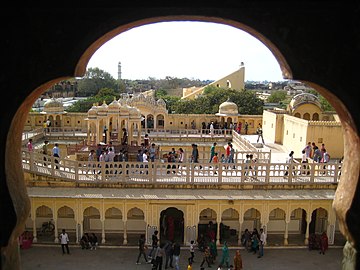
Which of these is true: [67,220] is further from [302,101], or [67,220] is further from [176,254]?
[302,101]

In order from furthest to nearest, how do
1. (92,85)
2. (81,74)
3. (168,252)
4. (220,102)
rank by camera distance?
(92,85), (220,102), (168,252), (81,74)

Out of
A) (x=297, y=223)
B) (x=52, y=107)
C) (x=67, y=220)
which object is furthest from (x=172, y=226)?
(x=52, y=107)

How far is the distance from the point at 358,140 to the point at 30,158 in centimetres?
1373

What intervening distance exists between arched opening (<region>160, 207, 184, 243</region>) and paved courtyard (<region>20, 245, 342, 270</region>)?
82 cm

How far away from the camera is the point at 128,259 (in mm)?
13547

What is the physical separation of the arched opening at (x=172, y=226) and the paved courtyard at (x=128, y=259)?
820 mm

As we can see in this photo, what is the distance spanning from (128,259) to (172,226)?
213 centimetres

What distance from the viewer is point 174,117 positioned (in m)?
31.0

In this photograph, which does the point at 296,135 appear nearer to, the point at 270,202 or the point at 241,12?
the point at 270,202

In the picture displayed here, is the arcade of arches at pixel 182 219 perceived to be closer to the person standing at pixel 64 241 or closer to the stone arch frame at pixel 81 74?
the person standing at pixel 64 241

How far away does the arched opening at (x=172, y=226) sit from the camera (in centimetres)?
1487

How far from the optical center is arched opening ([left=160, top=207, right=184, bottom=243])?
48.8 feet

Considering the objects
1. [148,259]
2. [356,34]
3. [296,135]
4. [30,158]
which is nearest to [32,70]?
[356,34]

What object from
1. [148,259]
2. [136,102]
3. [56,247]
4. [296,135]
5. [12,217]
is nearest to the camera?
[12,217]
